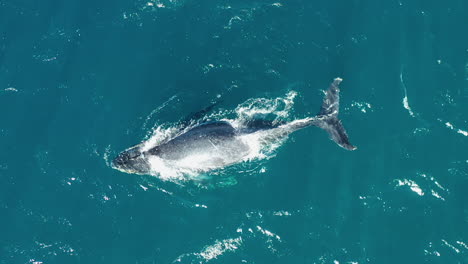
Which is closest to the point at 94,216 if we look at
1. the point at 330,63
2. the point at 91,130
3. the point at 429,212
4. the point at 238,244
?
the point at 91,130

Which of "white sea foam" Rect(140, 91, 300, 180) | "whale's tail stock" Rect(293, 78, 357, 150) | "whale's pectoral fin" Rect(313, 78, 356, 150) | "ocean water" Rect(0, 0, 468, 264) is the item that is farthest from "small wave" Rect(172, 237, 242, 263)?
"whale's pectoral fin" Rect(313, 78, 356, 150)

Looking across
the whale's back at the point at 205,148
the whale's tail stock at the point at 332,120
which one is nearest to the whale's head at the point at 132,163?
the whale's back at the point at 205,148

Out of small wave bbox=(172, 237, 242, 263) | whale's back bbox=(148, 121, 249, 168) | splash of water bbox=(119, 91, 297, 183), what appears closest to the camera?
small wave bbox=(172, 237, 242, 263)

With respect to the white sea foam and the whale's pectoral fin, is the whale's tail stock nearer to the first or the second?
the whale's pectoral fin

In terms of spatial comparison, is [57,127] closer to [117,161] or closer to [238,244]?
[117,161]

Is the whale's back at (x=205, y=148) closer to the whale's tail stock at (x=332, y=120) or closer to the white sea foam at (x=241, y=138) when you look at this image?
the white sea foam at (x=241, y=138)

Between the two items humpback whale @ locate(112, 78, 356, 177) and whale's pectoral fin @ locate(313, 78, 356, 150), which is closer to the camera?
whale's pectoral fin @ locate(313, 78, 356, 150)

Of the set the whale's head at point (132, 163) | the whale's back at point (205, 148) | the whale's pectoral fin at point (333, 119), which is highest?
the whale's head at point (132, 163)
